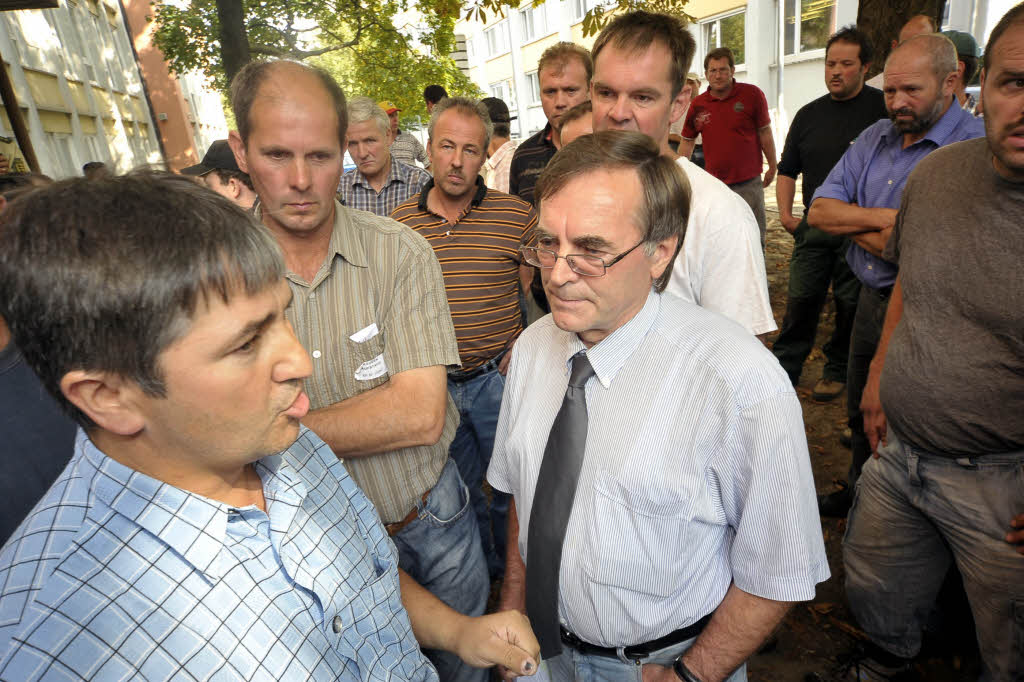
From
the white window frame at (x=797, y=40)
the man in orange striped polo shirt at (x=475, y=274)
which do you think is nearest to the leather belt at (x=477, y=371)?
the man in orange striped polo shirt at (x=475, y=274)

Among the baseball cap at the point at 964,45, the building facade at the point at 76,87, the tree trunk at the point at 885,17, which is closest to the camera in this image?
the baseball cap at the point at 964,45

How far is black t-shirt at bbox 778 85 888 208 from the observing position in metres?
4.70

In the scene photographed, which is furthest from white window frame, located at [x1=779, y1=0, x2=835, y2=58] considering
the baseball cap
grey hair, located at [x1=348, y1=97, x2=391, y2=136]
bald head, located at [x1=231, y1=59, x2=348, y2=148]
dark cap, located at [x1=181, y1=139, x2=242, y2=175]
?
bald head, located at [x1=231, y1=59, x2=348, y2=148]

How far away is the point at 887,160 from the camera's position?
3.29m

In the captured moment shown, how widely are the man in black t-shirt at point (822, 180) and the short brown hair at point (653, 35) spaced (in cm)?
287

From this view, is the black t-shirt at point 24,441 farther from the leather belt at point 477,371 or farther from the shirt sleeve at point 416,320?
the leather belt at point 477,371

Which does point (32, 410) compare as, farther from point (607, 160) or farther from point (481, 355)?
point (481, 355)

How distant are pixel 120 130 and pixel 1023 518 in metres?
23.5

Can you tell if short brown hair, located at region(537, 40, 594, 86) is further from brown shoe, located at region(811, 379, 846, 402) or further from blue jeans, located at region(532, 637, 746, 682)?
blue jeans, located at region(532, 637, 746, 682)

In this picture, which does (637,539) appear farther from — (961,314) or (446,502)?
(961,314)

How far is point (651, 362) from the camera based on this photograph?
159 centimetres

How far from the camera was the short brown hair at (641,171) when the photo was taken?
1.63 m

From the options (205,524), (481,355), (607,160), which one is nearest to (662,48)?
(607,160)

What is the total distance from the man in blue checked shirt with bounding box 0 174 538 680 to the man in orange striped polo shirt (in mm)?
2334
